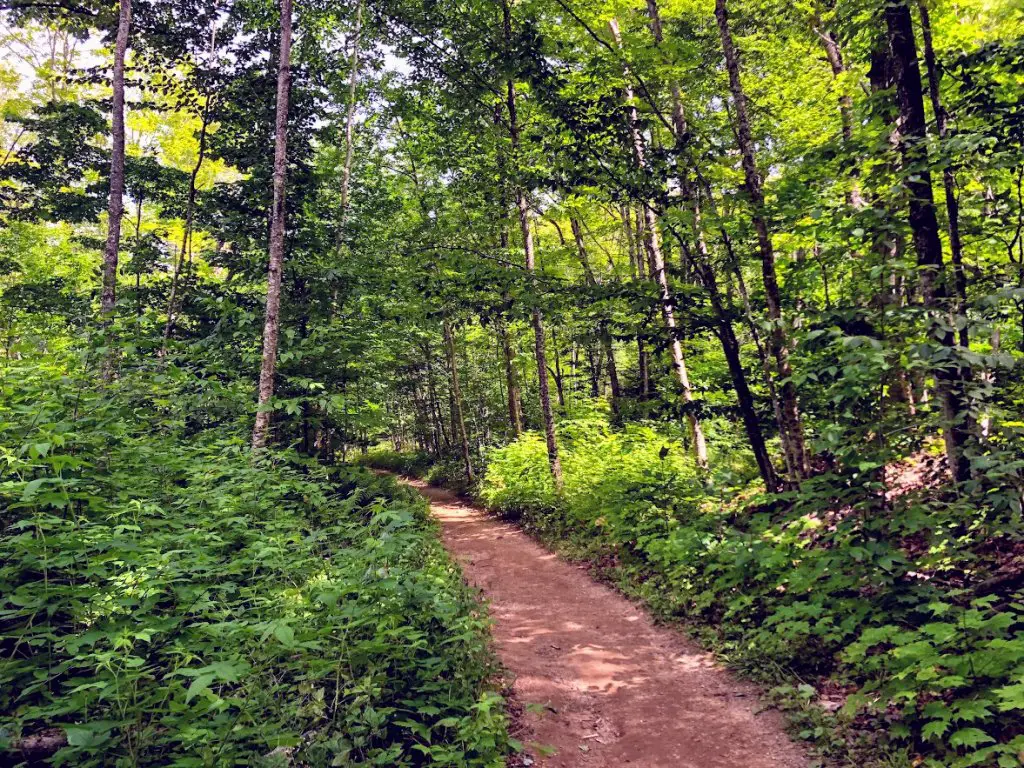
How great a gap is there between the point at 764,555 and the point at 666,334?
3.19m

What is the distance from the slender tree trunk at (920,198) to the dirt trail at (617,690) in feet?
10.3

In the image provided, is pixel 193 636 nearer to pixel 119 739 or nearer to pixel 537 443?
pixel 119 739

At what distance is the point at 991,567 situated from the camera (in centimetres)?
488

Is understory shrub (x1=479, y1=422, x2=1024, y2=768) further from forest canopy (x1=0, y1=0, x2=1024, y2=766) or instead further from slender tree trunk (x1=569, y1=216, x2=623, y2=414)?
slender tree trunk (x1=569, y1=216, x2=623, y2=414)

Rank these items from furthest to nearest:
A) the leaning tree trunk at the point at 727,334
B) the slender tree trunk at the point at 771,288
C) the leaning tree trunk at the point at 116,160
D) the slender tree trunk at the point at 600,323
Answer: the leaning tree trunk at the point at 116,160 → the slender tree trunk at the point at 600,323 → the leaning tree trunk at the point at 727,334 → the slender tree trunk at the point at 771,288

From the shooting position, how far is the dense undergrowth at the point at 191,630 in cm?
301

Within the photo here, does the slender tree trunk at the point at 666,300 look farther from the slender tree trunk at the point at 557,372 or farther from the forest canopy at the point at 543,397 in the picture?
the slender tree trunk at the point at 557,372

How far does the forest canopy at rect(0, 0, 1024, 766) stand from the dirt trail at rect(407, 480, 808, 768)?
0.47m

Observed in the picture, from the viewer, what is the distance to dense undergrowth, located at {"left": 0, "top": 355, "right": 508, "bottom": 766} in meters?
3.01

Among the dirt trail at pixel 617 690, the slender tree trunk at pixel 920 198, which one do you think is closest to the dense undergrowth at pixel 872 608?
the dirt trail at pixel 617 690

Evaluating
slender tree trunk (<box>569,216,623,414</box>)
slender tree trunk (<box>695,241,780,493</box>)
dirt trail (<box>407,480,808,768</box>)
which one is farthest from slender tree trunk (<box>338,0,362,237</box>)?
dirt trail (<box>407,480,808,768</box>)

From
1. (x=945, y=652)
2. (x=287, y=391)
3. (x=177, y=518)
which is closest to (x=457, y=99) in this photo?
(x=287, y=391)

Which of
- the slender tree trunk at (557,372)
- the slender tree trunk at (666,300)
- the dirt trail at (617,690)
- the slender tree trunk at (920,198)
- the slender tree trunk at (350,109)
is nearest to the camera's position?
the dirt trail at (617,690)

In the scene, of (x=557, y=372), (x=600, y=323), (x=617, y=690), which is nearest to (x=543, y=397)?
(x=600, y=323)
